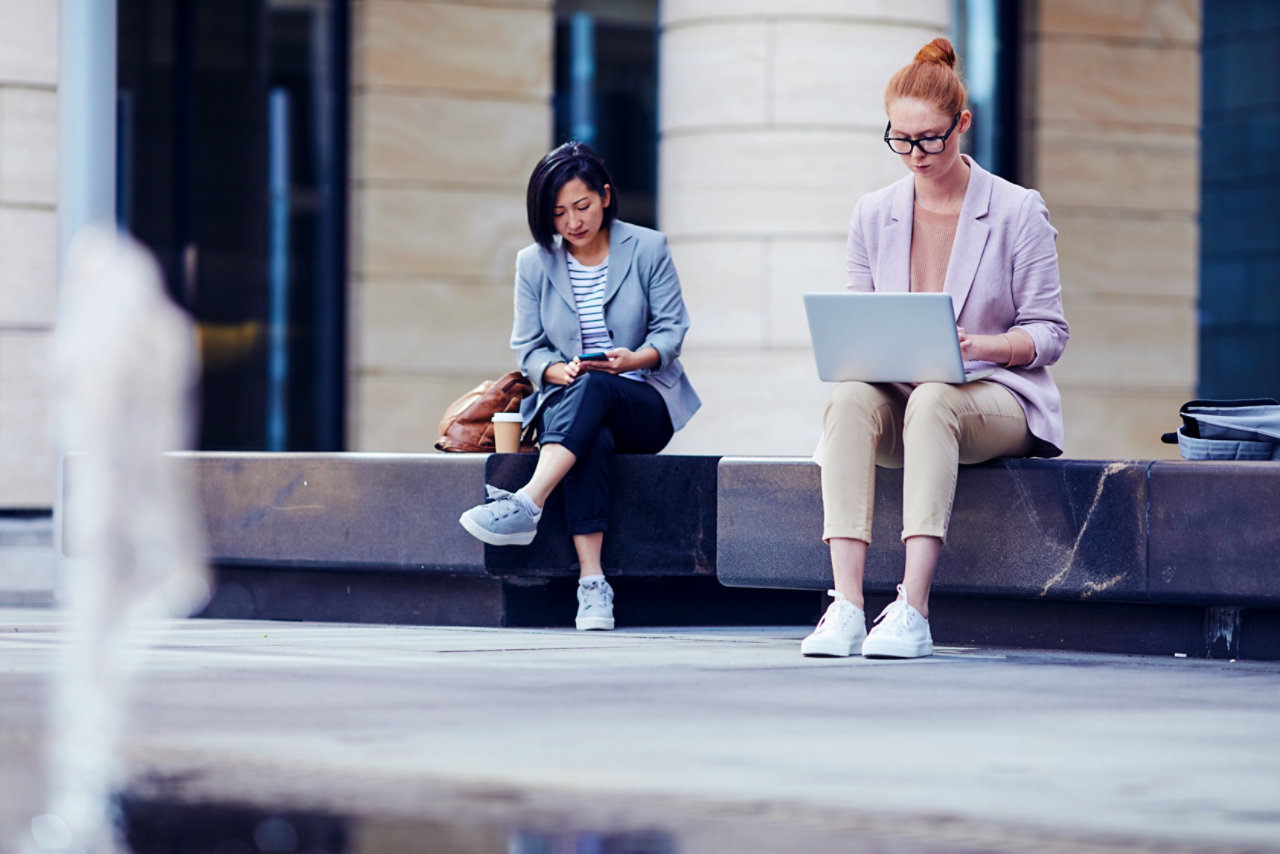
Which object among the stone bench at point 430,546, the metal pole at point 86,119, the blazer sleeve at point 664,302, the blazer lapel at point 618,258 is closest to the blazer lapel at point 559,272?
the blazer lapel at point 618,258

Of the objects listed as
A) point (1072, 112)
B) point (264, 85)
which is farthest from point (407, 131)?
point (1072, 112)

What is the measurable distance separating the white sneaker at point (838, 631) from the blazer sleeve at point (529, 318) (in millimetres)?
1964

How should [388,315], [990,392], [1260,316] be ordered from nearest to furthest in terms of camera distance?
[990,392] < [388,315] < [1260,316]

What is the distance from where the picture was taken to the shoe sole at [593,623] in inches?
314

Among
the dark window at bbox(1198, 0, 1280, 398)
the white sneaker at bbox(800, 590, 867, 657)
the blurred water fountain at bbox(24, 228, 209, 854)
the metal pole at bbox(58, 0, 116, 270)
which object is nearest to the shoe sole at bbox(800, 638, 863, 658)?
the white sneaker at bbox(800, 590, 867, 657)

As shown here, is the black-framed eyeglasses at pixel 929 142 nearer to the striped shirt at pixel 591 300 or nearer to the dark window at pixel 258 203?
the striped shirt at pixel 591 300

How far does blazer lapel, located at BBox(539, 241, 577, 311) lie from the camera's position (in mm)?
8258

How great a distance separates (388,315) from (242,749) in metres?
9.83

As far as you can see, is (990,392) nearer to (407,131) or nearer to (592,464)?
(592,464)

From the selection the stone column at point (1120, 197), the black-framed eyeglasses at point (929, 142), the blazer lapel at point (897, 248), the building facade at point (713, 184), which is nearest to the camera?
the black-framed eyeglasses at point (929, 142)

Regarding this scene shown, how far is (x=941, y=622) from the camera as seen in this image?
289 inches

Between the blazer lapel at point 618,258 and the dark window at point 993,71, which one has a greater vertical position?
the dark window at point 993,71

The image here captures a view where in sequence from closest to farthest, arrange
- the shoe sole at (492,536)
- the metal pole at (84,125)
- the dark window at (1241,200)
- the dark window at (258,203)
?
1. the shoe sole at (492,536)
2. the metal pole at (84,125)
3. the dark window at (258,203)
4. the dark window at (1241,200)

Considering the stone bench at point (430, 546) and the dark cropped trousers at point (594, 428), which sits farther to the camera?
the stone bench at point (430, 546)
